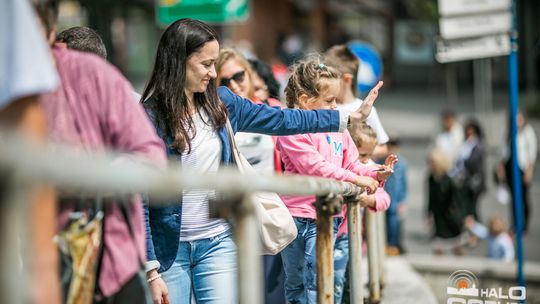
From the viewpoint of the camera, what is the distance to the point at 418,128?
25156 millimetres

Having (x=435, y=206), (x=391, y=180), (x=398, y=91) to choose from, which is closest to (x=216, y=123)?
(x=391, y=180)

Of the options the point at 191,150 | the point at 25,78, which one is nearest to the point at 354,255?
the point at 191,150

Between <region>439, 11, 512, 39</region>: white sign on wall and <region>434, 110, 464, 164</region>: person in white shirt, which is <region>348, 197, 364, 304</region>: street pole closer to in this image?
<region>439, 11, 512, 39</region>: white sign on wall

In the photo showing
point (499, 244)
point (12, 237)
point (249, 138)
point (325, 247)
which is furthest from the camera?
point (499, 244)

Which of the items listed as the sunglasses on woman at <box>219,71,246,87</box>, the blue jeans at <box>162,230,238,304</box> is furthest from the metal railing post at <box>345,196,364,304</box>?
the sunglasses on woman at <box>219,71,246,87</box>

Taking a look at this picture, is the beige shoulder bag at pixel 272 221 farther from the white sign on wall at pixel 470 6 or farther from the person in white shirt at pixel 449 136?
the person in white shirt at pixel 449 136

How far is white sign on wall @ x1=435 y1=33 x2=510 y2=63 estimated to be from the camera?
29.7ft

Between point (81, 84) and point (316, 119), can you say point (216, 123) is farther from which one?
point (81, 84)

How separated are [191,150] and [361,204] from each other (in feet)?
3.86

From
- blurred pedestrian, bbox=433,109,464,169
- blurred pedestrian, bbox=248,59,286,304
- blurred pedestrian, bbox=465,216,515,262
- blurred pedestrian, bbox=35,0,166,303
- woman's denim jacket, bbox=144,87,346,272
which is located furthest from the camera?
blurred pedestrian, bbox=433,109,464,169

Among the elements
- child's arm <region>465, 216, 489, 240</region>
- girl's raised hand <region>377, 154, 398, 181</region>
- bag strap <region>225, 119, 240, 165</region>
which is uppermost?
bag strap <region>225, 119, 240, 165</region>

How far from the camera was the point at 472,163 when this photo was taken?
15.1m

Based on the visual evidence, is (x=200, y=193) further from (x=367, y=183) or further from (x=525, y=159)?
(x=525, y=159)

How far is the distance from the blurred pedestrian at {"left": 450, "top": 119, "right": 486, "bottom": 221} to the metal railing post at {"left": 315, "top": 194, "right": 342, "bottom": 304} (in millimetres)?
9937
